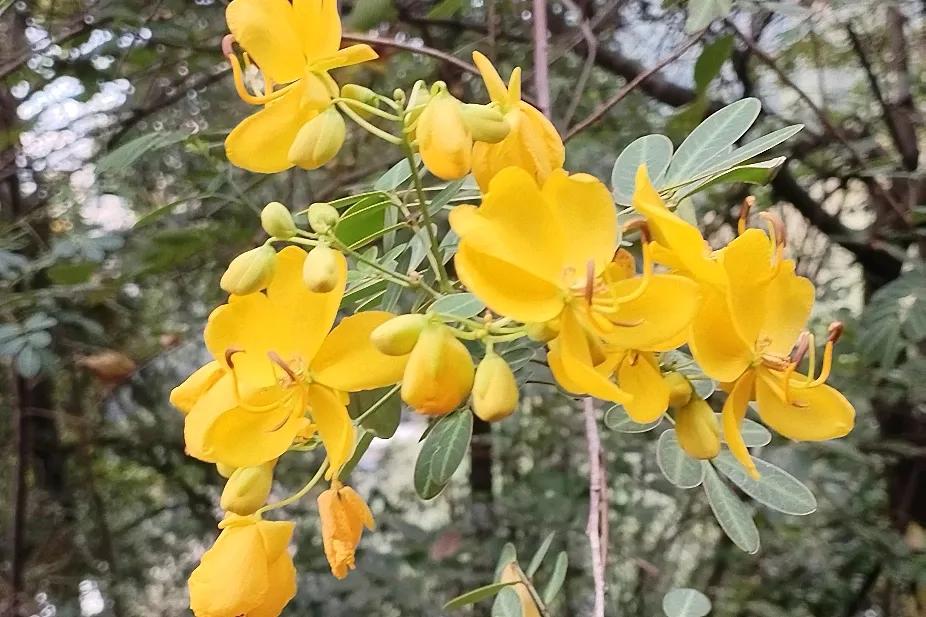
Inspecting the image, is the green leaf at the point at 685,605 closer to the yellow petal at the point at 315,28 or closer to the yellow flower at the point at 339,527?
the yellow flower at the point at 339,527

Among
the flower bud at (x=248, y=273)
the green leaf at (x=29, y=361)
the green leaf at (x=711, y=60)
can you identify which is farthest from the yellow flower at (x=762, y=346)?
the green leaf at (x=29, y=361)

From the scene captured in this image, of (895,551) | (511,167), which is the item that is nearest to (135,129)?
(511,167)

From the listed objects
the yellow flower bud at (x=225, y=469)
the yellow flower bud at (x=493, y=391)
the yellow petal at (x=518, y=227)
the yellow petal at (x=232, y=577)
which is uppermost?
the yellow petal at (x=518, y=227)

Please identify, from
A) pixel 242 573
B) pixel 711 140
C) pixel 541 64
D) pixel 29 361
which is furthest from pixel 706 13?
pixel 29 361

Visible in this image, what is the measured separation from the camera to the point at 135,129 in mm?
1553

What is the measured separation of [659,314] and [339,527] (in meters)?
0.24

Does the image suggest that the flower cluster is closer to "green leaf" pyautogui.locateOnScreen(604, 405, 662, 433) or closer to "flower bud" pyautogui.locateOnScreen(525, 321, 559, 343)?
"flower bud" pyautogui.locateOnScreen(525, 321, 559, 343)

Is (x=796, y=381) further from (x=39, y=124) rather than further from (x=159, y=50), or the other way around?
(x=39, y=124)

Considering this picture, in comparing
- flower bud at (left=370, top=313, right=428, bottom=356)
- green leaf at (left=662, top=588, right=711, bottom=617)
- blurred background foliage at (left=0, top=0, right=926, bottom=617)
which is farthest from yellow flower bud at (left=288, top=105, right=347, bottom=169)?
blurred background foliage at (left=0, top=0, right=926, bottom=617)

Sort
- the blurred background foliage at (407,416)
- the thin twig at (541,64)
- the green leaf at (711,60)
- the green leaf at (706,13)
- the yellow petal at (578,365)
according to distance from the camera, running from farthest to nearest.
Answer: the blurred background foliage at (407,416), the green leaf at (711,60), the green leaf at (706,13), the thin twig at (541,64), the yellow petal at (578,365)

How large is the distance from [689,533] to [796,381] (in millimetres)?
1534

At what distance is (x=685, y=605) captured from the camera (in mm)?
674

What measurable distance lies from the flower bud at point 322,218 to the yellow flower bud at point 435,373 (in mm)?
81

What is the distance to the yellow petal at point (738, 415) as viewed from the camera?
0.44 metres
